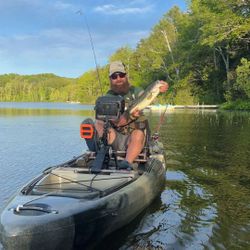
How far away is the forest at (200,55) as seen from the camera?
3333 cm

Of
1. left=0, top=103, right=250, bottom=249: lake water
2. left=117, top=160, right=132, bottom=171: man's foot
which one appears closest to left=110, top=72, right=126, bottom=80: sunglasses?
left=117, top=160, right=132, bottom=171: man's foot

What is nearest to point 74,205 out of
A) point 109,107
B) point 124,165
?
point 124,165

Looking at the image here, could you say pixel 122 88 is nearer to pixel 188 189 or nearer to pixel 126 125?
pixel 126 125

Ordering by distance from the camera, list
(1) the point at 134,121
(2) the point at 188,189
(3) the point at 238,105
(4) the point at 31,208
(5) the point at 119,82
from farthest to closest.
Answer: (3) the point at 238,105 → (2) the point at 188,189 → (5) the point at 119,82 → (1) the point at 134,121 → (4) the point at 31,208

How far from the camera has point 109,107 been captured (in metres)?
6.87

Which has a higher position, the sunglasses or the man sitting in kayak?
the sunglasses

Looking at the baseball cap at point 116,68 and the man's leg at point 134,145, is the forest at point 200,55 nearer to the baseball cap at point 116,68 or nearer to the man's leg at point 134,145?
the baseball cap at point 116,68

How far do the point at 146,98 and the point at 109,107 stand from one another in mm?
703

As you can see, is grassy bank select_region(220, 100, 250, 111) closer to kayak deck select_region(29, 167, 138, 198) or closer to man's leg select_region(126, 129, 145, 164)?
man's leg select_region(126, 129, 145, 164)

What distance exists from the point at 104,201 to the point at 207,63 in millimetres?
49534

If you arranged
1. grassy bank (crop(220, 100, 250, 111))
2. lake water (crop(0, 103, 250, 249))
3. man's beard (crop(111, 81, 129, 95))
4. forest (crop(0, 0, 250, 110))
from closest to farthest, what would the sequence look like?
lake water (crop(0, 103, 250, 249))
man's beard (crop(111, 81, 129, 95))
forest (crop(0, 0, 250, 110))
grassy bank (crop(220, 100, 250, 111))

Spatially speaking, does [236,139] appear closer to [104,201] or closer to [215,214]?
[215,214]

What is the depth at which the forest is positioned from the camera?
33.3 metres

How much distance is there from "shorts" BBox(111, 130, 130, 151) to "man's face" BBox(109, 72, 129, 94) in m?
0.85
